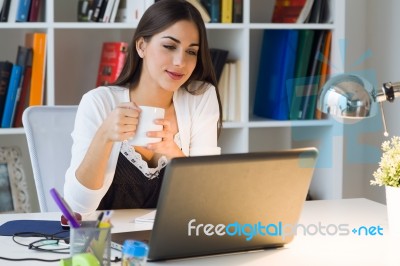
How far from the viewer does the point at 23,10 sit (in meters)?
3.03

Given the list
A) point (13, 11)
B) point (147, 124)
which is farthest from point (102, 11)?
point (147, 124)

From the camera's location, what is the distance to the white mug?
174 centimetres

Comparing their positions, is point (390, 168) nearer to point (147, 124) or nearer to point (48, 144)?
point (147, 124)

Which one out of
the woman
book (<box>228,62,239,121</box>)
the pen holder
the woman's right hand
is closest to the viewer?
the pen holder

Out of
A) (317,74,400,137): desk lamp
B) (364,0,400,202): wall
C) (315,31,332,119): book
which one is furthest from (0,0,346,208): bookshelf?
(317,74,400,137): desk lamp

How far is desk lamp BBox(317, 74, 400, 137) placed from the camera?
1619mm

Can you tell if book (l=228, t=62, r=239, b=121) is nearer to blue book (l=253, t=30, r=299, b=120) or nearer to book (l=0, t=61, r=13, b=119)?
blue book (l=253, t=30, r=299, b=120)

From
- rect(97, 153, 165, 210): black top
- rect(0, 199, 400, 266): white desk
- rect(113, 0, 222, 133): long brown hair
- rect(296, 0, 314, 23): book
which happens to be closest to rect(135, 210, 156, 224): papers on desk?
rect(0, 199, 400, 266): white desk

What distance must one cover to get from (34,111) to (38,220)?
1.72 ft

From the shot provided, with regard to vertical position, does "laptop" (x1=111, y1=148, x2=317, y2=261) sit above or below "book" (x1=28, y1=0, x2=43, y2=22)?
below

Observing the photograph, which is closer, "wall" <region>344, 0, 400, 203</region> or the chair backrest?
the chair backrest

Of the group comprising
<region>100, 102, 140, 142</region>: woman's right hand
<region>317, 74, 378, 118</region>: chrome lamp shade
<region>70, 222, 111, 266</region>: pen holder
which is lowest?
<region>70, 222, 111, 266</region>: pen holder

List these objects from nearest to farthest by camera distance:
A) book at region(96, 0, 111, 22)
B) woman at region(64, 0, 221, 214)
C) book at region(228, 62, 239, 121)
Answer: woman at region(64, 0, 221, 214), book at region(96, 0, 111, 22), book at region(228, 62, 239, 121)

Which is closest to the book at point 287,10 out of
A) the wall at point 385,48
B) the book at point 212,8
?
the book at point 212,8
